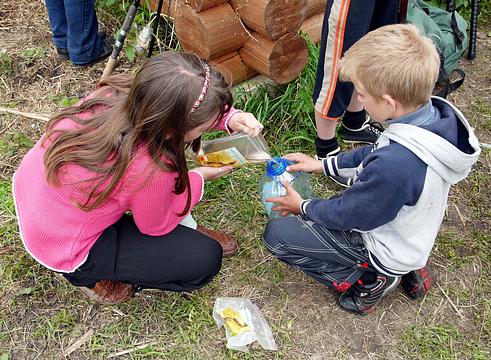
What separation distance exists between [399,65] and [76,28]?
255 centimetres

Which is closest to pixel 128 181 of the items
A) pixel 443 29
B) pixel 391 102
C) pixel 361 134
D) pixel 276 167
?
pixel 276 167

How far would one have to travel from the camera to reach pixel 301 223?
2.24 meters

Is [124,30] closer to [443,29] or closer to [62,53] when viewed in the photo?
[62,53]

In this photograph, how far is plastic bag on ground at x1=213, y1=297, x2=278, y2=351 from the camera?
2174 millimetres

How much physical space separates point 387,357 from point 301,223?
728mm

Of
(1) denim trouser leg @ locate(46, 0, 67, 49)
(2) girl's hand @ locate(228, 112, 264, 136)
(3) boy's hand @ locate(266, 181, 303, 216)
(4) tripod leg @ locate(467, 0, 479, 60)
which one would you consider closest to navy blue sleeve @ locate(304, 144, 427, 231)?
(3) boy's hand @ locate(266, 181, 303, 216)

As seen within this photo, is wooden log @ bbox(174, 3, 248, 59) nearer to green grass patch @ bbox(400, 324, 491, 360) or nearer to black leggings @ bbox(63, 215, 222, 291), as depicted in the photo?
black leggings @ bbox(63, 215, 222, 291)

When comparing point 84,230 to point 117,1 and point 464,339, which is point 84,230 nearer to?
point 464,339

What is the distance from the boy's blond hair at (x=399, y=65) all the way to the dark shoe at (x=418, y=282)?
101 centimetres

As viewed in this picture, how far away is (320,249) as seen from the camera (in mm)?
2180

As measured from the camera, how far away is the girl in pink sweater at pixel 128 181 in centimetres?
164

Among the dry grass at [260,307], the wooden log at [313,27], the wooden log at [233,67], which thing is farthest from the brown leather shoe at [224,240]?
the wooden log at [313,27]

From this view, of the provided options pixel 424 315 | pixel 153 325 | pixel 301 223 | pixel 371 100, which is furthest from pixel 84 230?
pixel 424 315

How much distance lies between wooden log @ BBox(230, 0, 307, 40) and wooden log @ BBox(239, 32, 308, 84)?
6 cm
